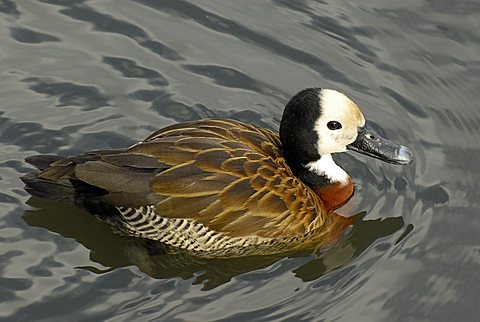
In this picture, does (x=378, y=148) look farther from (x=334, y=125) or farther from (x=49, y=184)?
(x=49, y=184)

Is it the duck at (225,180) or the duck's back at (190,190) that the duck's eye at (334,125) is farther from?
the duck's back at (190,190)

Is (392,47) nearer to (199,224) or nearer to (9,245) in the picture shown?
(199,224)

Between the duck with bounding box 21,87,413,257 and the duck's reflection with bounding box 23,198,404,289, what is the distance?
0.32ft

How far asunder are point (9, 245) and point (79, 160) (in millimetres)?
826

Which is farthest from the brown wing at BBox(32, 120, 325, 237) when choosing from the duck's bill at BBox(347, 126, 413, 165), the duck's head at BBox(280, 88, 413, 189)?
the duck's bill at BBox(347, 126, 413, 165)

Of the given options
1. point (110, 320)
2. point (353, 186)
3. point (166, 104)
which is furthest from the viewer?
point (166, 104)

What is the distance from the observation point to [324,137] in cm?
894

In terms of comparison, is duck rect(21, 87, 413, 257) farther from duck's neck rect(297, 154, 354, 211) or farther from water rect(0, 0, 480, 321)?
water rect(0, 0, 480, 321)

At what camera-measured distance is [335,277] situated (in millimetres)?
8625

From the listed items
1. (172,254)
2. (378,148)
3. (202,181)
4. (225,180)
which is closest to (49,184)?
(172,254)

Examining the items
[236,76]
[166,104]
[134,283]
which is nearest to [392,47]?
[236,76]

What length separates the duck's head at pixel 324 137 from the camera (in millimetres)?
8805

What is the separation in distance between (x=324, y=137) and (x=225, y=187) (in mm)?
962

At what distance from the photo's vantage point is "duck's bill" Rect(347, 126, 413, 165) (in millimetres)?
9094
